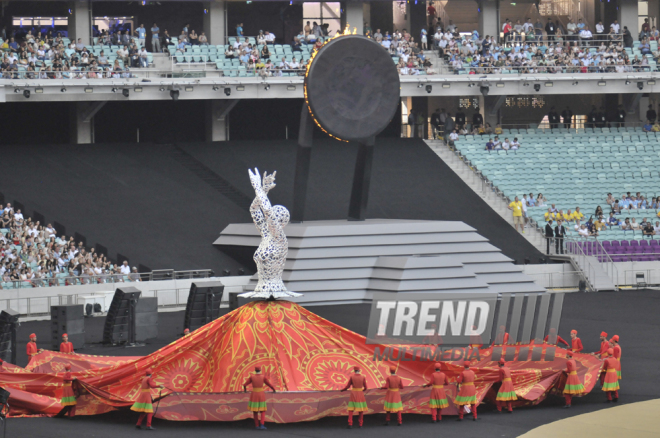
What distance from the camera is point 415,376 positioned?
1802 cm

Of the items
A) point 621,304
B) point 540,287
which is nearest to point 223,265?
point 540,287

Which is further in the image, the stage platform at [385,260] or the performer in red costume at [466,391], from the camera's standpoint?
the stage platform at [385,260]

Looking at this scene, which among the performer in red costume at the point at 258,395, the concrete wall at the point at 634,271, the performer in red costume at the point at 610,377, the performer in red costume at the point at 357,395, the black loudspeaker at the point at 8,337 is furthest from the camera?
the concrete wall at the point at 634,271

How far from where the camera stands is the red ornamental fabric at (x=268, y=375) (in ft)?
55.8

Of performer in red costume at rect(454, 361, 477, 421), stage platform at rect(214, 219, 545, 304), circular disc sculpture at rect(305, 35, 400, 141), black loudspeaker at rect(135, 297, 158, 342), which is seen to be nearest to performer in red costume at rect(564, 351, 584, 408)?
performer in red costume at rect(454, 361, 477, 421)

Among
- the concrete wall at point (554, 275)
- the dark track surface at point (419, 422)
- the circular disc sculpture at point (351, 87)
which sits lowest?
the concrete wall at point (554, 275)

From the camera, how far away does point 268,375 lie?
674 inches

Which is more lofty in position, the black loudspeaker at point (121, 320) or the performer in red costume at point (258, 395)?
the performer in red costume at point (258, 395)

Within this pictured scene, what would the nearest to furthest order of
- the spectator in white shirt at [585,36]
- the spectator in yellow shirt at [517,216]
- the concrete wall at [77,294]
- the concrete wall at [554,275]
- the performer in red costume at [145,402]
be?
the performer in red costume at [145,402]
the concrete wall at [77,294]
the concrete wall at [554,275]
the spectator in yellow shirt at [517,216]
the spectator in white shirt at [585,36]

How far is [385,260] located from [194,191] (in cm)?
1086

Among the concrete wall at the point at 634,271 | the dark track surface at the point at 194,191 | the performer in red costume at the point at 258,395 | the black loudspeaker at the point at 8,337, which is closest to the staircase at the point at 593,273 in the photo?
the concrete wall at the point at 634,271

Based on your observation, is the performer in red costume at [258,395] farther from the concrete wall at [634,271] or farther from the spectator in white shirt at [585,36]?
the spectator in white shirt at [585,36]

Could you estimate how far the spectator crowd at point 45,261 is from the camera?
102 feet
